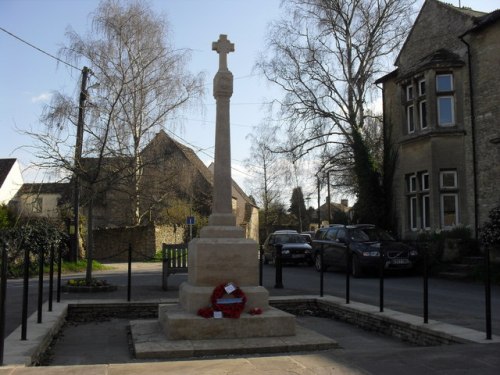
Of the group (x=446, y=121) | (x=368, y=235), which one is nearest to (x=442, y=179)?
(x=446, y=121)

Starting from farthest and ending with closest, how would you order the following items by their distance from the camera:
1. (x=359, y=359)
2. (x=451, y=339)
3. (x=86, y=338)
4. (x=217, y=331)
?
(x=86, y=338) → (x=217, y=331) → (x=451, y=339) → (x=359, y=359)

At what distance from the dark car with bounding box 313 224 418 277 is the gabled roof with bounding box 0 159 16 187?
134ft

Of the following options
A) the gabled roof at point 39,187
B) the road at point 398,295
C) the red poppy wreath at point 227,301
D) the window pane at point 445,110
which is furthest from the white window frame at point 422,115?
the red poppy wreath at point 227,301

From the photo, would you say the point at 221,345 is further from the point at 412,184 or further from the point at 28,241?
the point at 412,184

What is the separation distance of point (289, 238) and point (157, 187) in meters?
8.26

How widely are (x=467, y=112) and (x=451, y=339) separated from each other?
13274 mm

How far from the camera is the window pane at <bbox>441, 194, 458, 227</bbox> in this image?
18.3 meters

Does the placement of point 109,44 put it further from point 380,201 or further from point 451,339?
point 451,339

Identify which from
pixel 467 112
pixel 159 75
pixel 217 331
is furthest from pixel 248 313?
pixel 159 75

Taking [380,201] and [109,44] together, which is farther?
[109,44]

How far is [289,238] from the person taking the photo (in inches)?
956

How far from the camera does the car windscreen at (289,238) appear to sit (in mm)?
24141

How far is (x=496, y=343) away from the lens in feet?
19.0

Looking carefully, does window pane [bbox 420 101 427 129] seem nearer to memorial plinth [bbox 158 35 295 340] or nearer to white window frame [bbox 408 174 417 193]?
white window frame [bbox 408 174 417 193]
